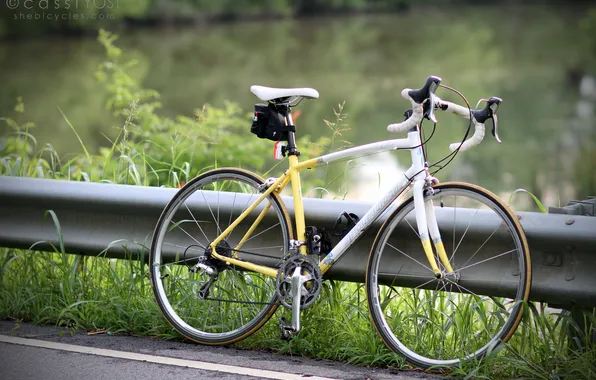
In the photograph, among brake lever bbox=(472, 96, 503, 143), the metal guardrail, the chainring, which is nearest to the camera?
brake lever bbox=(472, 96, 503, 143)

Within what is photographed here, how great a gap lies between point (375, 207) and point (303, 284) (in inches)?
22.3

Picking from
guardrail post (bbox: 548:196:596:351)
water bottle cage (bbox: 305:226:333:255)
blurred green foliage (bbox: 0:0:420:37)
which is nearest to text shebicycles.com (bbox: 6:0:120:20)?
blurred green foliage (bbox: 0:0:420:37)

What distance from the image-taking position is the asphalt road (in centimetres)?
470

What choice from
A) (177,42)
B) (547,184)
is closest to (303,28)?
(177,42)

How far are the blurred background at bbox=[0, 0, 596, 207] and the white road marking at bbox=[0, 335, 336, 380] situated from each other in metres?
2.08

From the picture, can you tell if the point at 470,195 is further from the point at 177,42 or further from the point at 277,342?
the point at 177,42

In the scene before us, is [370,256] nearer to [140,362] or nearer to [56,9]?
[140,362]

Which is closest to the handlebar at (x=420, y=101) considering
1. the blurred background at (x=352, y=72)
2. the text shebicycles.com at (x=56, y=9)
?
the blurred background at (x=352, y=72)

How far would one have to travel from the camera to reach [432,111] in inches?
183

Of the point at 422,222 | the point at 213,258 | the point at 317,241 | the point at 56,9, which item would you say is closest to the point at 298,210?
the point at 317,241

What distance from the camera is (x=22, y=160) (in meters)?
6.77

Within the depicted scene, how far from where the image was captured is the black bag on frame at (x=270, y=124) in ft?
17.0

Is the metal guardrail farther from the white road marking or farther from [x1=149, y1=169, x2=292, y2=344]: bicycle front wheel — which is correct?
the white road marking

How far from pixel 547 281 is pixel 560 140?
15125 millimetres
